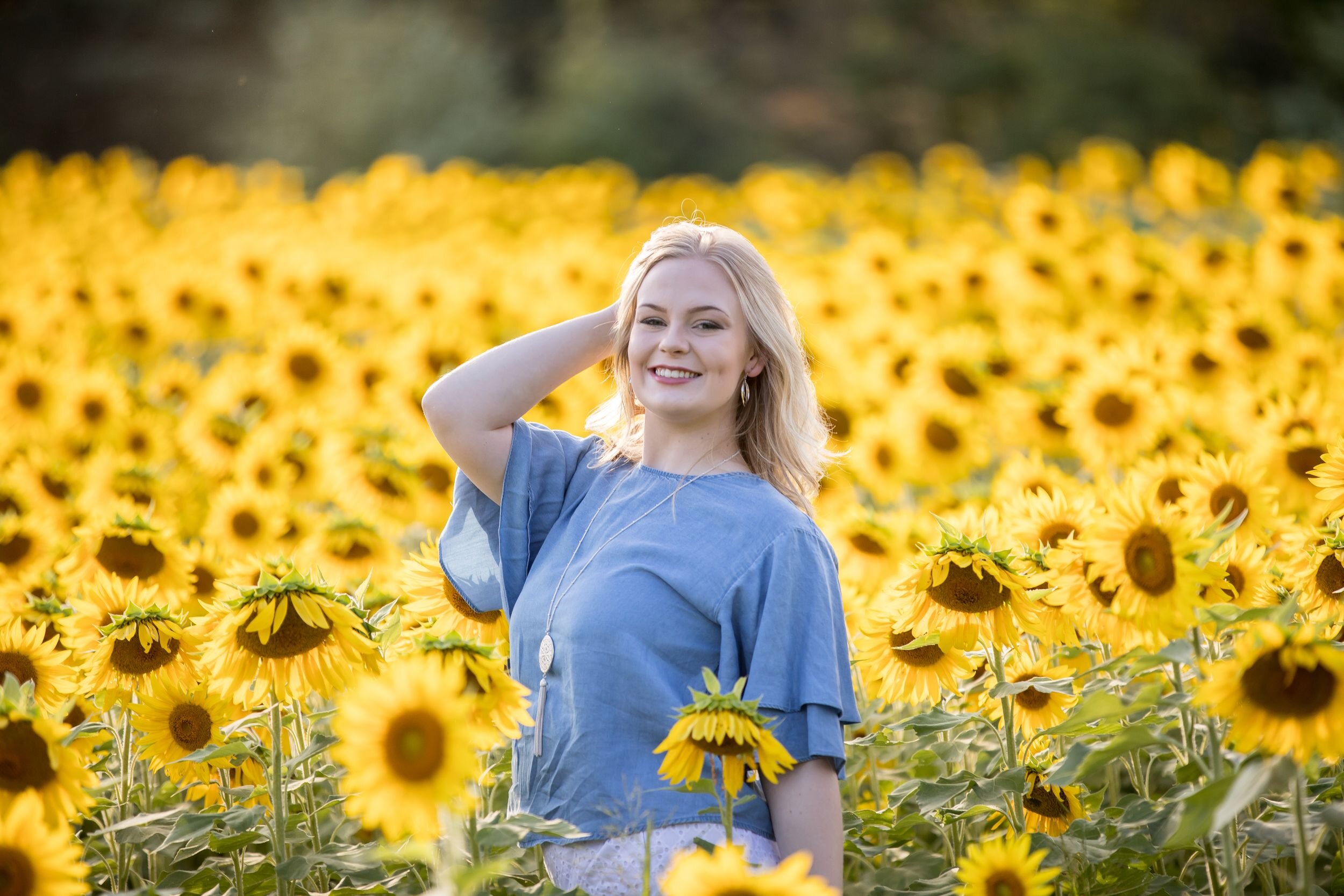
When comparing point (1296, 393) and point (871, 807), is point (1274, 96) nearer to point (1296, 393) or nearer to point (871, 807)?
point (1296, 393)

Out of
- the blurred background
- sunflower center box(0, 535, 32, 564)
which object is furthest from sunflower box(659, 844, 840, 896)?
the blurred background

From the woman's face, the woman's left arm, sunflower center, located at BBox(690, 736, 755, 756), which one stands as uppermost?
the woman's face

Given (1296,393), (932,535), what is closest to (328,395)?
(932,535)

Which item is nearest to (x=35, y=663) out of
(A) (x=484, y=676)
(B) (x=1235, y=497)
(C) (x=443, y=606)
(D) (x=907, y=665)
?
(C) (x=443, y=606)

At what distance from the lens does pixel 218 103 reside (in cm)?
2572

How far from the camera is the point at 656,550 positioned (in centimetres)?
258

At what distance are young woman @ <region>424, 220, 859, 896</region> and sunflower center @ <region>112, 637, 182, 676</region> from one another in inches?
25.2

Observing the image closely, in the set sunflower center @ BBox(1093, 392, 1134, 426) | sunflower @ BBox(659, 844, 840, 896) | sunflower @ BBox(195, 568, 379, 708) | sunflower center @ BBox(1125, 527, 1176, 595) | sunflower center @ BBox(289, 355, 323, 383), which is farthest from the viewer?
sunflower center @ BBox(289, 355, 323, 383)

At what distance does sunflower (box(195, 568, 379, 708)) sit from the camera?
2.27 metres

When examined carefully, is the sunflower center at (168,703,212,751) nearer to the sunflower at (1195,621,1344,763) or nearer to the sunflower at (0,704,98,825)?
the sunflower at (0,704,98,825)

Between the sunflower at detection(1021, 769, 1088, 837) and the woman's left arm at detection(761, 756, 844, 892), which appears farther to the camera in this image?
the sunflower at detection(1021, 769, 1088, 837)

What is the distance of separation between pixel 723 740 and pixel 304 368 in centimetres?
407

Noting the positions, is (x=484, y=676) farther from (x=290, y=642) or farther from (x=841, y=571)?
(x=841, y=571)

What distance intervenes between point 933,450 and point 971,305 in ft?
7.08
